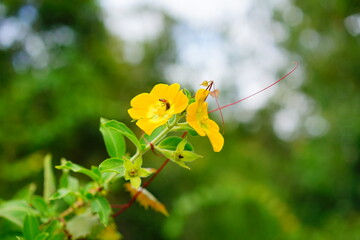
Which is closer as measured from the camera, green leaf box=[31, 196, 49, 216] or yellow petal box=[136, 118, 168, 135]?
yellow petal box=[136, 118, 168, 135]

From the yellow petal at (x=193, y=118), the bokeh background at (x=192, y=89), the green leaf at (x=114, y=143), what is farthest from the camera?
the bokeh background at (x=192, y=89)

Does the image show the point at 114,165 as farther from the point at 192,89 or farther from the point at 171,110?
the point at 192,89

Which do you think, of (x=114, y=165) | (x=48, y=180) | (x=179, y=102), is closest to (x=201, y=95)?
(x=179, y=102)

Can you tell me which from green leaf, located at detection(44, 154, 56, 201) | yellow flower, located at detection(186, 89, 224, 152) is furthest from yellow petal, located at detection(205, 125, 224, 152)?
green leaf, located at detection(44, 154, 56, 201)

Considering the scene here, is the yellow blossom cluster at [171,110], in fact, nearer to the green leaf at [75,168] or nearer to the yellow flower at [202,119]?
the yellow flower at [202,119]

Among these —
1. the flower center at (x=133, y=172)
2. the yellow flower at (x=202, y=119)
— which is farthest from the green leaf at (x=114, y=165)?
the yellow flower at (x=202, y=119)

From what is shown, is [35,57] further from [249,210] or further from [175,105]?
[175,105]

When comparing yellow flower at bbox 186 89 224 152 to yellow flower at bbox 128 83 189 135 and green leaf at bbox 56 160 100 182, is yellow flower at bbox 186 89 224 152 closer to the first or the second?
yellow flower at bbox 128 83 189 135
